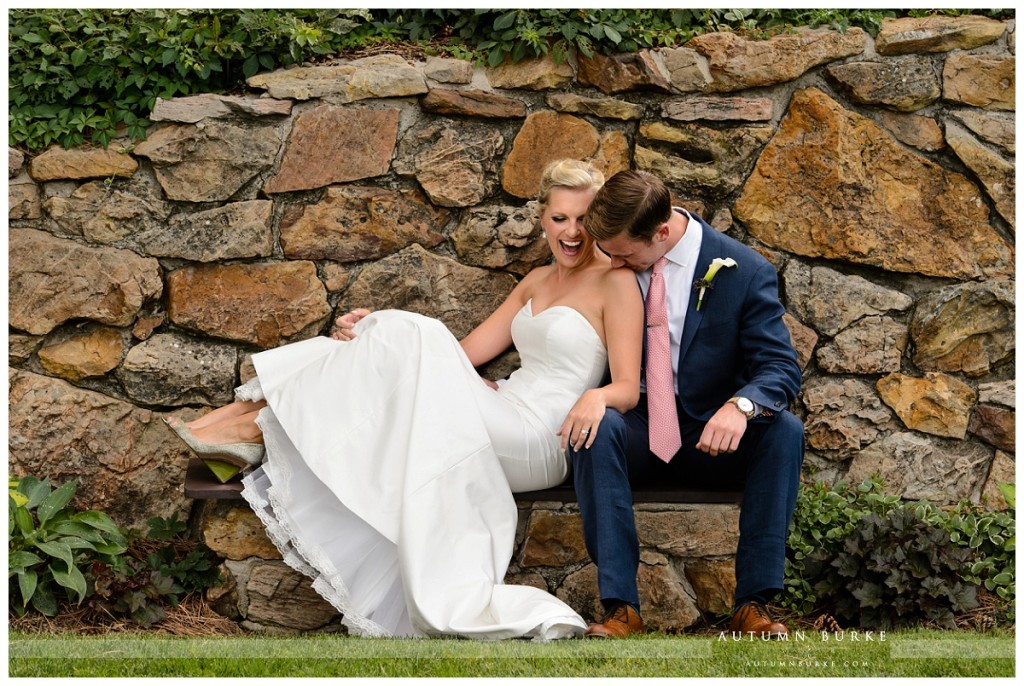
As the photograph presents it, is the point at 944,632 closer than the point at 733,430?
No

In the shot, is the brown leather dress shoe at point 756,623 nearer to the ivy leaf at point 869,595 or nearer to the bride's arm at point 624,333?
the ivy leaf at point 869,595

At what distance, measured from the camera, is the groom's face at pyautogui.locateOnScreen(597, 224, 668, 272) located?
12.1 ft

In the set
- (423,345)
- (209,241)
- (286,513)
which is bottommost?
(286,513)

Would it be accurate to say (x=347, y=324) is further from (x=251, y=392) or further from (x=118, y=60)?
(x=118, y=60)

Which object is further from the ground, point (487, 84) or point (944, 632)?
point (487, 84)

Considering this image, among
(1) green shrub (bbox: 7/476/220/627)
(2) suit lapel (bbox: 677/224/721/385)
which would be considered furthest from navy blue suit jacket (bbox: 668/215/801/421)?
(1) green shrub (bbox: 7/476/220/627)

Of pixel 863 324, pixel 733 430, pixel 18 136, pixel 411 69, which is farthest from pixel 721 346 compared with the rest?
pixel 18 136

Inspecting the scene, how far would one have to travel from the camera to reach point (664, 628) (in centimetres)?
400

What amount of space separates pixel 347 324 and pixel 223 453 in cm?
70

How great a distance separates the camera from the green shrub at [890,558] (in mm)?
3777

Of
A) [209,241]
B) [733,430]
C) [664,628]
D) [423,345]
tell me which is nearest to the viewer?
[733,430]

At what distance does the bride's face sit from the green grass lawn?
1498 millimetres

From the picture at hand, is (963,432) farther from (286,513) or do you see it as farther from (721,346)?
(286,513)

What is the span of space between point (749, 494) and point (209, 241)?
7.72 feet
